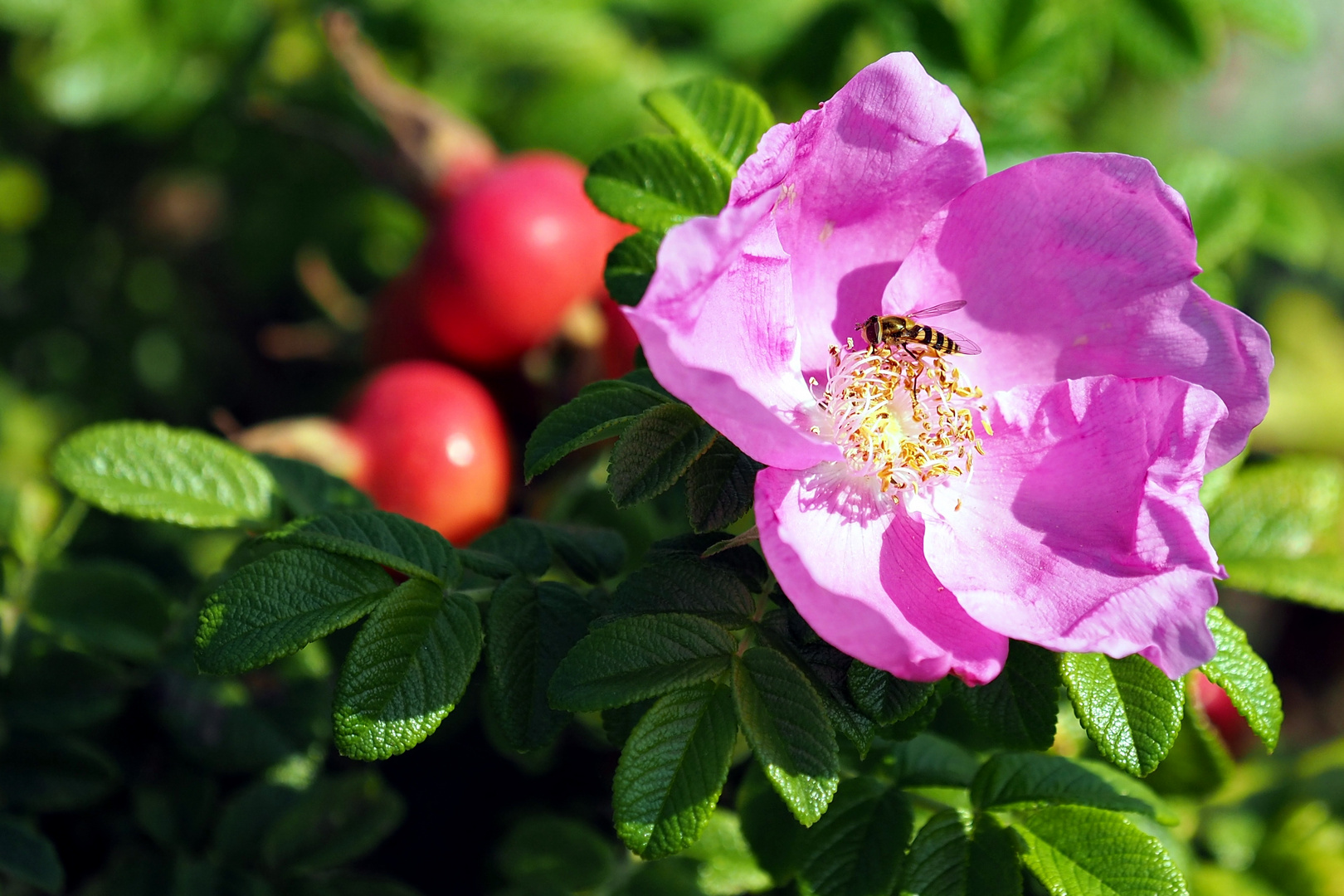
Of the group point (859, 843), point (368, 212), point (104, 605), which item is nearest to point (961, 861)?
point (859, 843)

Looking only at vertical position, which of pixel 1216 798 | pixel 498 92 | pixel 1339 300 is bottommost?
pixel 1339 300

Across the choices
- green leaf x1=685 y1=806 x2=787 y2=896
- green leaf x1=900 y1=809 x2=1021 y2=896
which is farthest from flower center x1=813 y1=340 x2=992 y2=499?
green leaf x1=685 y1=806 x2=787 y2=896

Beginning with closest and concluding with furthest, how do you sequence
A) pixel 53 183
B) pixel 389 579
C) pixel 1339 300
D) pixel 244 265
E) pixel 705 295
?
pixel 705 295
pixel 389 579
pixel 244 265
pixel 53 183
pixel 1339 300

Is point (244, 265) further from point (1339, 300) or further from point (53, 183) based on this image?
point (1339, 300)

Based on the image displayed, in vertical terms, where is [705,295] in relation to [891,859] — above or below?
above

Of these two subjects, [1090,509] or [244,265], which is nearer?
[1090,509]

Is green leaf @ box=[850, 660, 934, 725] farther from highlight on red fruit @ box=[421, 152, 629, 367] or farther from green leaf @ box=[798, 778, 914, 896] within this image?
highlight on red fruit @ box=[421, 152, 629, 367]

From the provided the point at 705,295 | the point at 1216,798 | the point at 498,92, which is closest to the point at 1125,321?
the point at 705,295

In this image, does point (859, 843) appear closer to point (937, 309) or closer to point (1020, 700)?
point (1020, 700)
